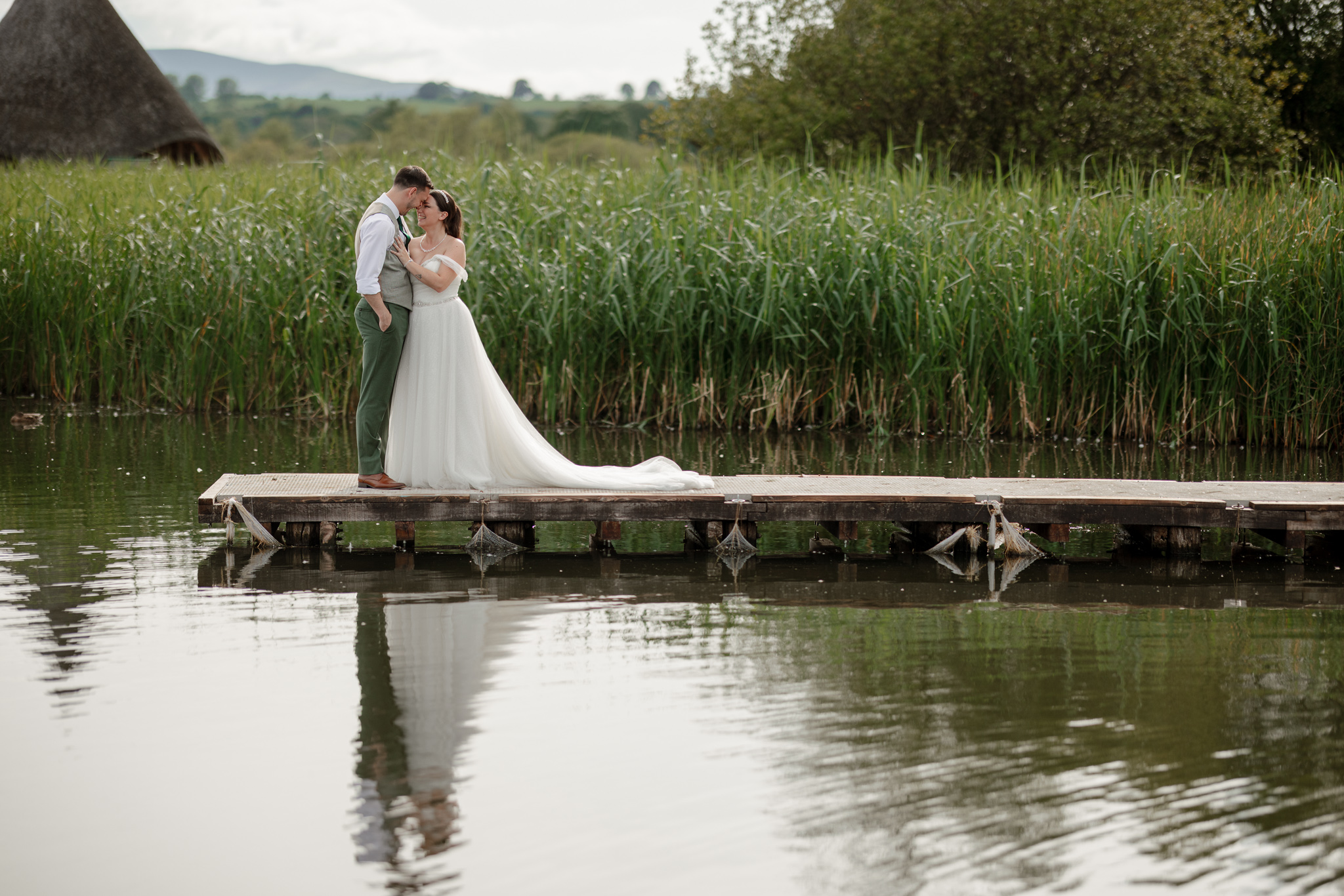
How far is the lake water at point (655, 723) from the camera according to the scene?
3.23 metres

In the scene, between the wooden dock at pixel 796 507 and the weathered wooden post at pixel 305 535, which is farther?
the weathered wooden post at pixel 305 535

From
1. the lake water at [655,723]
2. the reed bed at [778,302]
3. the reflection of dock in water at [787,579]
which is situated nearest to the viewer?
the lake water at [655,723]

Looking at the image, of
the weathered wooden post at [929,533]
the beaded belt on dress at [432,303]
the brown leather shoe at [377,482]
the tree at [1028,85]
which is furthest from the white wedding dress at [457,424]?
the tree at [1028,85]

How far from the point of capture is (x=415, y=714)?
13.9ft

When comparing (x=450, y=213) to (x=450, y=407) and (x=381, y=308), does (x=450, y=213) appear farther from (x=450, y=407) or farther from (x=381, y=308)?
(x=450, y=407)

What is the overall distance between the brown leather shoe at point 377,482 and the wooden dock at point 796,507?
0.08 metres

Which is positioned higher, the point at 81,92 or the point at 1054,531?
the point at 81,92

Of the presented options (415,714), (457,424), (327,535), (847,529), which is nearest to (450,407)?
(457,424)

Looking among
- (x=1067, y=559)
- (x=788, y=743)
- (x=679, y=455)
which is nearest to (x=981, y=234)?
(x=679, y=455)

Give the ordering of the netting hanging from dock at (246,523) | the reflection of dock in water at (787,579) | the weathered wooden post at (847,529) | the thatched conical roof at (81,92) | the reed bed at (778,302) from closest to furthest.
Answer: the reflection of dock in water at (787,579) → the netting hanging from dock at (246,523) → the weathered wooden post at (847,529) → the reed bed at (778,302) → the thatched conical roof at (81,92)

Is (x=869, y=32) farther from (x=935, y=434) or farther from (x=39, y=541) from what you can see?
(x=39, y=541)

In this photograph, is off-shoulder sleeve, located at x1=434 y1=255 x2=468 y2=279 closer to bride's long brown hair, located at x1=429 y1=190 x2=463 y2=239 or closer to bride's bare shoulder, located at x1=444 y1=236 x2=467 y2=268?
bride's bare shoulder, located at x1=444 y1=236 x2=467 y2=268

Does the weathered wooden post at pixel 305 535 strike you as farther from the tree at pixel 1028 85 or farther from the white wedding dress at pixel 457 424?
the tree at pixel 1028 85

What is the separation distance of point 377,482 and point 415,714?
3.17 meters
